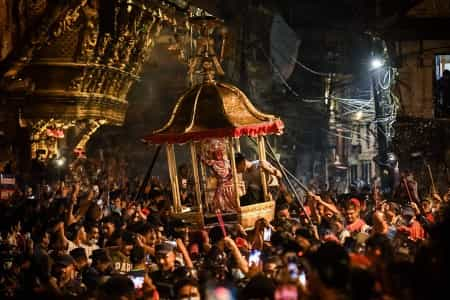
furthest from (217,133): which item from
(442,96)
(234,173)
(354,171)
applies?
(354,171)

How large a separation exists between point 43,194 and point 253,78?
49.6 feet

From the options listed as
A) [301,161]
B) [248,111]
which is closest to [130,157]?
[301,161]

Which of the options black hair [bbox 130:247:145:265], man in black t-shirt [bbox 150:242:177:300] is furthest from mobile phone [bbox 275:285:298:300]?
black hair [bbox 130:247:145:265]

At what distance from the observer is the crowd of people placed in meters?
6.27

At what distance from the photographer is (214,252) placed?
11.8m

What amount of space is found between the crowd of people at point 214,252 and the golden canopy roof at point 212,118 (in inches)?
56.5

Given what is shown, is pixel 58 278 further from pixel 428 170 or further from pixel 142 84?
pixel 142 84

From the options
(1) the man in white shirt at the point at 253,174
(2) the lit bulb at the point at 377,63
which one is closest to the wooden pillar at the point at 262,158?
(1) the man in white shirt at the point at 253,174

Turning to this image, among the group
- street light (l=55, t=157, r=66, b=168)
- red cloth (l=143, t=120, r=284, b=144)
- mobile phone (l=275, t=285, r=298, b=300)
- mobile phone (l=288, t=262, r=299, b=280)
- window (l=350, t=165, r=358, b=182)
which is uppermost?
red cloth (l=143, t=120, r=284, b=144)

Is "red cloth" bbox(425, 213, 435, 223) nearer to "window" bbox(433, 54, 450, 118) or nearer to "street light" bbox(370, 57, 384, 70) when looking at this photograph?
"window" bbox(433, 54, 450, 118)

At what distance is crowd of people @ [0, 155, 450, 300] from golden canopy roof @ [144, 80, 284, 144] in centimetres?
143

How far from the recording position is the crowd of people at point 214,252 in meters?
6.27

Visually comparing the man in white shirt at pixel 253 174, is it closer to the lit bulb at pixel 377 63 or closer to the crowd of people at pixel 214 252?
the crowd of people at pixel 214 252

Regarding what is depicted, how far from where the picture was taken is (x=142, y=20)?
1795 cm
